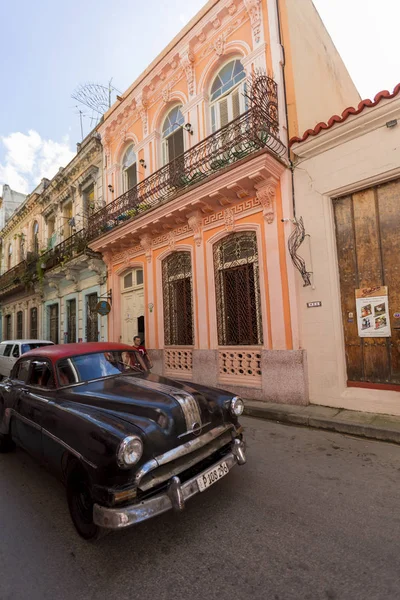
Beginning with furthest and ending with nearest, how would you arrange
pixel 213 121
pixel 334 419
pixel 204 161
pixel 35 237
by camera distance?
pixel 35 237 < pixel 213 121 < pixel 204 161 < pixel 334 419

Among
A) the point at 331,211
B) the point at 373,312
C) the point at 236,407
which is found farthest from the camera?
the point at 331,211

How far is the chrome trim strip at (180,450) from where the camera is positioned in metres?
2.37

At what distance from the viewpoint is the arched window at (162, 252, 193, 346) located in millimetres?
8867

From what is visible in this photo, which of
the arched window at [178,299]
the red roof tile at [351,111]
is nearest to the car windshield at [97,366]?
the arched window at [178,299]

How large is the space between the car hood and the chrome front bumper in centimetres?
38

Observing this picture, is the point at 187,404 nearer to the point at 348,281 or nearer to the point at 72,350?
the point at 72,350

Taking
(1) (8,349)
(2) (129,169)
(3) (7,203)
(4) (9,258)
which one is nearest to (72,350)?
(1) (8,349)

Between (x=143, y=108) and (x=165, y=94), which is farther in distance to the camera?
(x=143, y=108)

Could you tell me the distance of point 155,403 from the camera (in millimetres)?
2865

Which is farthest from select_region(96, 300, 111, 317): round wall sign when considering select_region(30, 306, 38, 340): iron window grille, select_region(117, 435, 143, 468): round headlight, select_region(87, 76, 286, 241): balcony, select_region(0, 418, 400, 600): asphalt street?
select_region(117, 435, 143, 468): round headlight

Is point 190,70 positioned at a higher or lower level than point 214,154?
higher

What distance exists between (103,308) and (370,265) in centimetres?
867

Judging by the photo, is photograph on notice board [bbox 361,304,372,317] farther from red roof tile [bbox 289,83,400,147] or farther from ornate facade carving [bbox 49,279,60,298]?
ornate facade carving [bbox 49,279,60,298]

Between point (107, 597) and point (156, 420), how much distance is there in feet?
3.71
